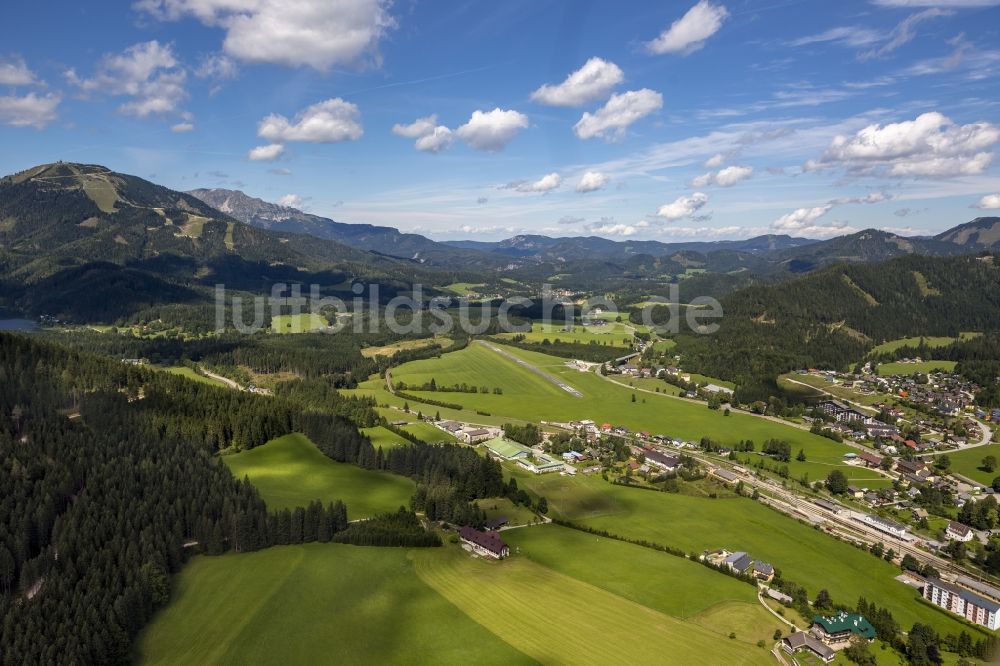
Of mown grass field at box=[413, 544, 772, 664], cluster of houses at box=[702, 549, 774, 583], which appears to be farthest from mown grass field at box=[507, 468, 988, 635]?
mown grass field at box=[413, 544, 772, 664]

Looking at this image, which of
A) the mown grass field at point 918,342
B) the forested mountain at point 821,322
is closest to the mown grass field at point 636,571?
the forested mountain at point 821,322

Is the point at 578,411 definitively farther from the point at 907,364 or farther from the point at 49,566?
the point at 907,364

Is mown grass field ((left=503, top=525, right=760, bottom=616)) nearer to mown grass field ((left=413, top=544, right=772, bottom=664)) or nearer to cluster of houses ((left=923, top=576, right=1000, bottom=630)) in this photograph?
mown grass field ((left=413, top=544, right=772, bottom=664))

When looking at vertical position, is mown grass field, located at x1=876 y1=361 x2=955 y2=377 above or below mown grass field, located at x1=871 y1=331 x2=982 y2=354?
below

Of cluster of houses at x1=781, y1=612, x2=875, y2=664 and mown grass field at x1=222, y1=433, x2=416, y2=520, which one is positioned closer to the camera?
cluster of houses at x1=781, y1=612, x2=875, y2=664

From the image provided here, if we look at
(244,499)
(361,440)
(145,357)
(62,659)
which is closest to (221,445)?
(361,440)
